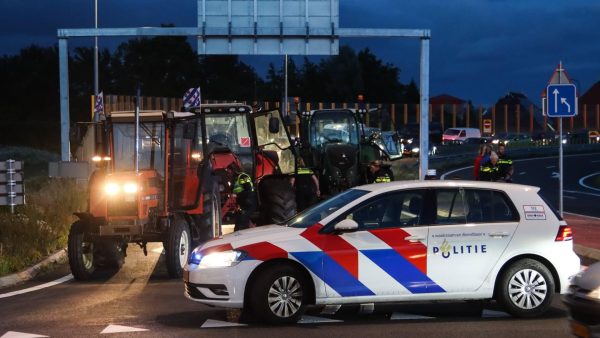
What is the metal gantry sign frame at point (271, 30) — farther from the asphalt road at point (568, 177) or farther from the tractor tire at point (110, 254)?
the tractor tire at point (110, 254)

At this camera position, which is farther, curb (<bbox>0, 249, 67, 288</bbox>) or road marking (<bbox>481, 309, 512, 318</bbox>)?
curb (<bbox>0, 249, 67, 288</bbox>)

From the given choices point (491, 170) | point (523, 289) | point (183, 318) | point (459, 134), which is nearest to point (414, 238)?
point (523, 289)

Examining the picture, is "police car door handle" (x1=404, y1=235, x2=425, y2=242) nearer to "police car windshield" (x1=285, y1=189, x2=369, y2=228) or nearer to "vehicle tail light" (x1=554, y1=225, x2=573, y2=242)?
"police car windshield" (x1=285, y1=189, x2=369, y2=228)

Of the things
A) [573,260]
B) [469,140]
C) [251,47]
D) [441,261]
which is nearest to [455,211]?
[441,261]

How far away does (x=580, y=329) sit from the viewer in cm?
654

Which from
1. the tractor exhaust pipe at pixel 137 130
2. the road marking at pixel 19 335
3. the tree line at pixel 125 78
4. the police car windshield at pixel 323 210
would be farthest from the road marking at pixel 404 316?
the tree line at pixel 125 78

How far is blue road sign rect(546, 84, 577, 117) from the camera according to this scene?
15.2 metres

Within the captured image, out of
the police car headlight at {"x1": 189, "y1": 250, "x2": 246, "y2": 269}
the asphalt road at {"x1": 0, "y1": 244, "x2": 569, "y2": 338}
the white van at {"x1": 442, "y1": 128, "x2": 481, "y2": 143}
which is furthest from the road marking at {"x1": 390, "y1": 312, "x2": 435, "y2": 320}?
the white van at {"x1": 442, "y1": 128, "x2": 481, "y2": 143}

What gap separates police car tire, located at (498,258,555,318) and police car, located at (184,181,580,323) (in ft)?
0.03

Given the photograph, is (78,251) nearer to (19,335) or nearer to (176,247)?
(176,247)

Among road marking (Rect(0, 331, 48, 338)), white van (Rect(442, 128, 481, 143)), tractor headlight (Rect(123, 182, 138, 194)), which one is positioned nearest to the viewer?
road marking (Rect(0, 331, 48, 338))

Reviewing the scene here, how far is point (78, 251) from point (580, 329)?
7.83m

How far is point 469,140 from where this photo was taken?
66250 mm

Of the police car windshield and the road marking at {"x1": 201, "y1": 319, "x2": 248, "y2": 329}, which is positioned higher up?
the police car windshield
